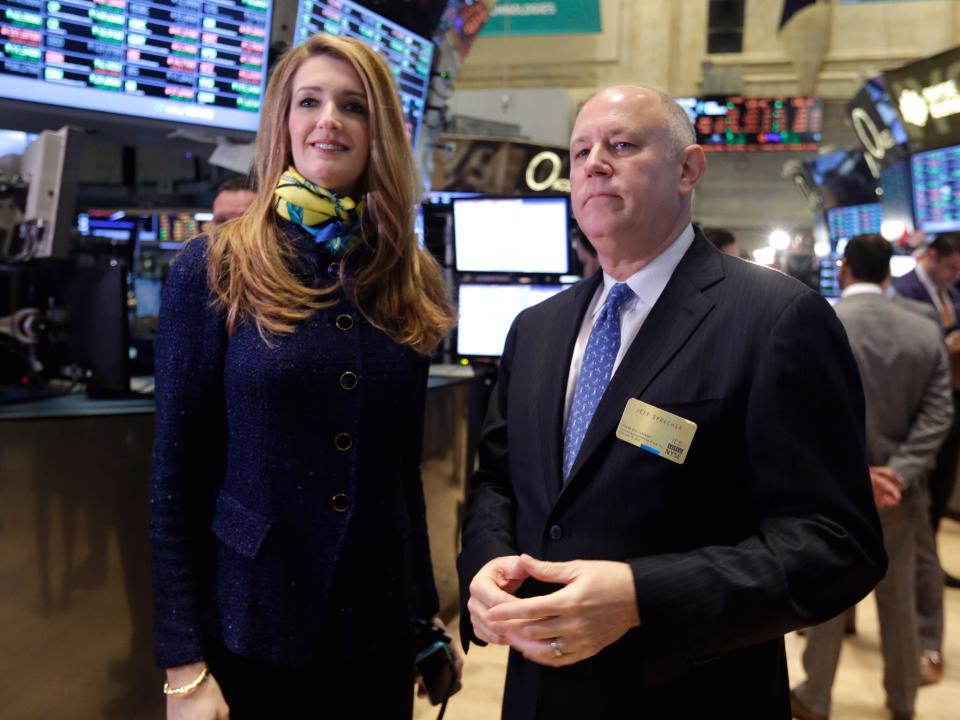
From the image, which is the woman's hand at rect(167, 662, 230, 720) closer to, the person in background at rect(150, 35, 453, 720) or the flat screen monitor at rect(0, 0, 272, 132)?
the person in background at rect(150, 35, 453, 720)

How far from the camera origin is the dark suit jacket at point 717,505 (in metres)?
1.09

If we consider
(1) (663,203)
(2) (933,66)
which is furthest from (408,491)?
(2) (933,66)

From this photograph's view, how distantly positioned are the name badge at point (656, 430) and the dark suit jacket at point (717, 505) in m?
0.02

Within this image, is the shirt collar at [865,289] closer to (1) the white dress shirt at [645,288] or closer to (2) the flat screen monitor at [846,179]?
(1) the white dress shirt at [645,288]

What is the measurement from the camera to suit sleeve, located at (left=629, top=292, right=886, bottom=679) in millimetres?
1082

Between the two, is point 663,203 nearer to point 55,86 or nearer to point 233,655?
point 233,655

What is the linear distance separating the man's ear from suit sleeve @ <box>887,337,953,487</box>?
226cm

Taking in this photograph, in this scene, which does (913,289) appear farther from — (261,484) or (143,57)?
(261,484)

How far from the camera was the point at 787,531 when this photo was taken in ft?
3.67

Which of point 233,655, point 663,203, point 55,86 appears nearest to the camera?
point 663,203

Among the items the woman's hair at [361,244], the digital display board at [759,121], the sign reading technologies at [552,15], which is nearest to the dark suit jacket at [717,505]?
the woman's hair at [361,244]

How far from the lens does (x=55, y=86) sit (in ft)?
A: 8.86

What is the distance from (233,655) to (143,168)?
3479 millimetres

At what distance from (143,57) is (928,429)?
3171mm
